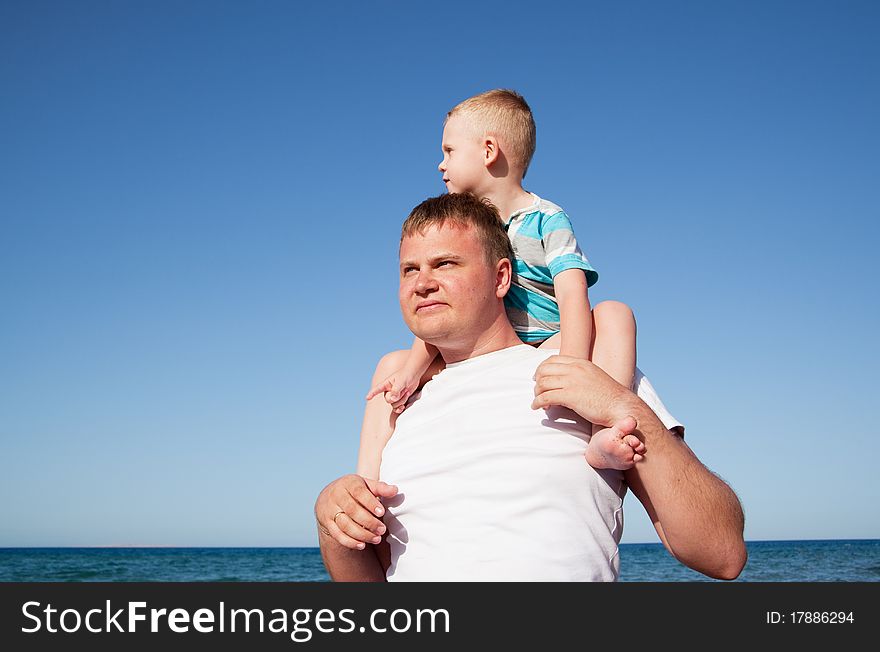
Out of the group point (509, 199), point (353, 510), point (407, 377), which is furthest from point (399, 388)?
point (509, 199)

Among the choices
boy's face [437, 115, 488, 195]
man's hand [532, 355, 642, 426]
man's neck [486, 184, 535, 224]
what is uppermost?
boy's face [437, 115, 488, 195]

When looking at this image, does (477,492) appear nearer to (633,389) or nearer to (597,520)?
(597,520)

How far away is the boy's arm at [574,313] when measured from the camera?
2.66 m

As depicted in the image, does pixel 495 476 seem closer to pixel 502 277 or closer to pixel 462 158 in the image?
pixel 502 277

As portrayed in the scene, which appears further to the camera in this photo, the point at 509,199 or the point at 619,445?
the point at 509,199

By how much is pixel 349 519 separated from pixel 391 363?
869mm

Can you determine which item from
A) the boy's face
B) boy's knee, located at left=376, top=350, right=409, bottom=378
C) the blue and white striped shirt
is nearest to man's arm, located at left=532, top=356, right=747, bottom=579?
the blue and white striped shirt

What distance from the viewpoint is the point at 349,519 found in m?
2.43

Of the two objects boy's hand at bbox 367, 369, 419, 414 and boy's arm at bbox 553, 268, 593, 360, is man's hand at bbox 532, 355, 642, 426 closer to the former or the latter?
boy's arm at bbox 553, 268, 593, 360

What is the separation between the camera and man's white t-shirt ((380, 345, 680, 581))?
2250 mm

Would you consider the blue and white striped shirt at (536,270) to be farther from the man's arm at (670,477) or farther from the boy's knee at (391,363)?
the man's arm at (670,477)

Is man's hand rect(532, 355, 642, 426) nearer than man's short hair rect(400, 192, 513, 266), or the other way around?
man's hand rect(532, 355, 642, 426)

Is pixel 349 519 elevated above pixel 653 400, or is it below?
below
